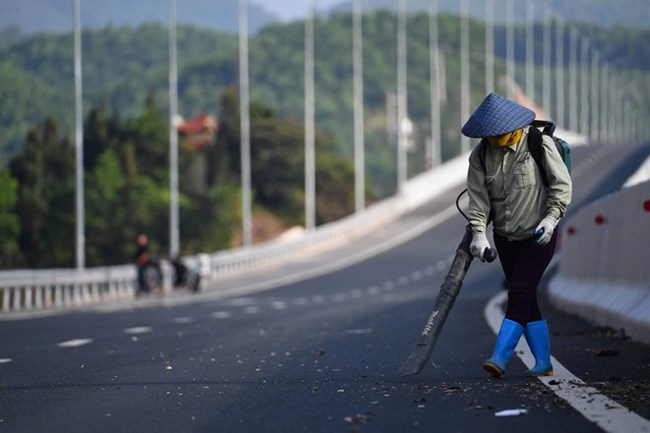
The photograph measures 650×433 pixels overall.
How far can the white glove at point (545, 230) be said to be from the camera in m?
10.9

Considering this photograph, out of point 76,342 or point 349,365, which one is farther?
point 76,342

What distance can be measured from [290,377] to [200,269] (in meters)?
33.4

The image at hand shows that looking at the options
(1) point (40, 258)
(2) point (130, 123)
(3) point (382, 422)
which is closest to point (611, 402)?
(3) point (382, 422)

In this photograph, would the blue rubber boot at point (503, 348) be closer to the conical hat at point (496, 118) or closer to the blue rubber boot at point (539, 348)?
the blue rubber boot at point (539, 348)

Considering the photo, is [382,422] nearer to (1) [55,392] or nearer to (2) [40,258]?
(1) [55,392]

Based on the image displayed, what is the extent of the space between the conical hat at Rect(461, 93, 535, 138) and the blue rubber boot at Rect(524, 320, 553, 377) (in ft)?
4.28

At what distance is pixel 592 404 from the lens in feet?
30.0

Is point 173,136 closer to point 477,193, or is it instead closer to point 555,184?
point 477,193

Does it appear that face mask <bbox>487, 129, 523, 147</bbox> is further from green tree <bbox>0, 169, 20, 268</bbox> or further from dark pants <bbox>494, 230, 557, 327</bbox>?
green tree <bbox>0, 169, 20, 268</bbox>

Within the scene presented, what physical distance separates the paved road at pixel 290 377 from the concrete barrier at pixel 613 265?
24 cm

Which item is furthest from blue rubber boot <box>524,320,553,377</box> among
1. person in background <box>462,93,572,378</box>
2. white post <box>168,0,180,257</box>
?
white post <box>168,0,180,257</box>

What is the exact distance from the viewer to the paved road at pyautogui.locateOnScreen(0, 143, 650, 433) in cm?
875

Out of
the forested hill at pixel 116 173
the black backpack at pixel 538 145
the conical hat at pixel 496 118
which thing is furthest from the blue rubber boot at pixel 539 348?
the forested hill at pixel 116 173

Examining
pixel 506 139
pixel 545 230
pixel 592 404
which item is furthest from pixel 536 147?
pixel 592 404
